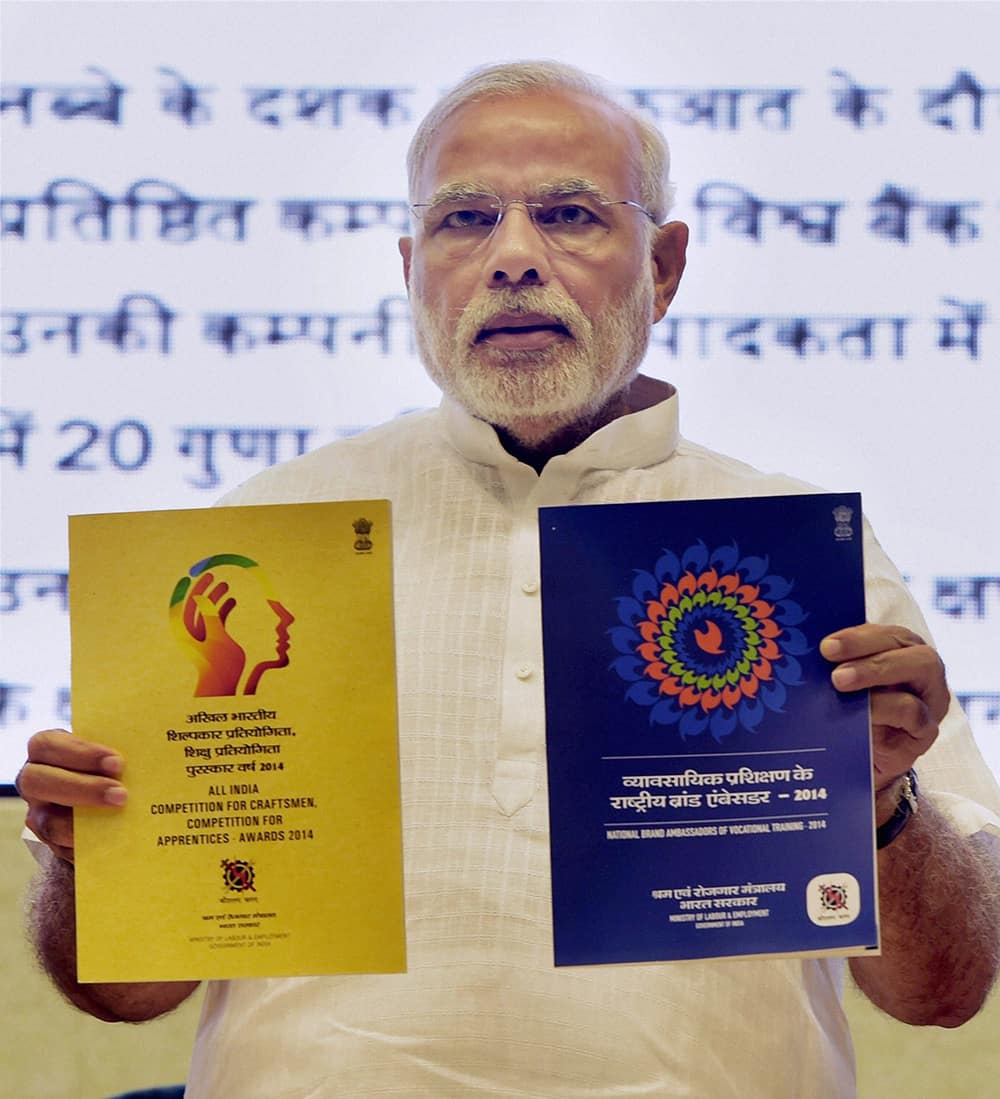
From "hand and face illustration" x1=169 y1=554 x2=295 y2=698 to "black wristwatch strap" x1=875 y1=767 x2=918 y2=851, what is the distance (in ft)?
1.93

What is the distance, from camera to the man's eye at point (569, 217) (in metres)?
1.84

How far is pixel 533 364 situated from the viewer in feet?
6.01

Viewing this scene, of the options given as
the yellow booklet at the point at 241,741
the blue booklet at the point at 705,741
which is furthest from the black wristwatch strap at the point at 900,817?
the yellow booklet at the point at 241,741

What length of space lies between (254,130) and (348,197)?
0.18m

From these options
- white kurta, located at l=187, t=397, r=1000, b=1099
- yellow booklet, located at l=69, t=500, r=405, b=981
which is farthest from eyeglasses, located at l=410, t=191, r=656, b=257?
yellow booklet, located at l=69, t=500, r=405, b=981

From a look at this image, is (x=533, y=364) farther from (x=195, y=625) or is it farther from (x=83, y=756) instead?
(x=83, y=756)

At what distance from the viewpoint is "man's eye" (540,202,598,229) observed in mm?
1838

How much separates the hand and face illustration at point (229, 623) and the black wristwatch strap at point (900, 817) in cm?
59

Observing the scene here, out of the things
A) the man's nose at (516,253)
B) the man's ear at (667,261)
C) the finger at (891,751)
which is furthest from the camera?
the man's ear at (667,261)

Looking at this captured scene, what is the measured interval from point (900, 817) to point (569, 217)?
0.79 meters

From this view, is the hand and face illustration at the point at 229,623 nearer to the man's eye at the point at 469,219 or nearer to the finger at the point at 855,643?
the finger at the point at 855,643

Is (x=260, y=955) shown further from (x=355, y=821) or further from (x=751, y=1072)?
(x=751, y=1072)

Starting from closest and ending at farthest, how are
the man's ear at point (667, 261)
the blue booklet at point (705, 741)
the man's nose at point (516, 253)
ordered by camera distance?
the blue booklet at point (705, 741)
the man's nose at point (516, 253)
the man's ear at point (667, 261)

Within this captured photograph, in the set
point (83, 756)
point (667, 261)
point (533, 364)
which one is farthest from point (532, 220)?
point (83, 756)
